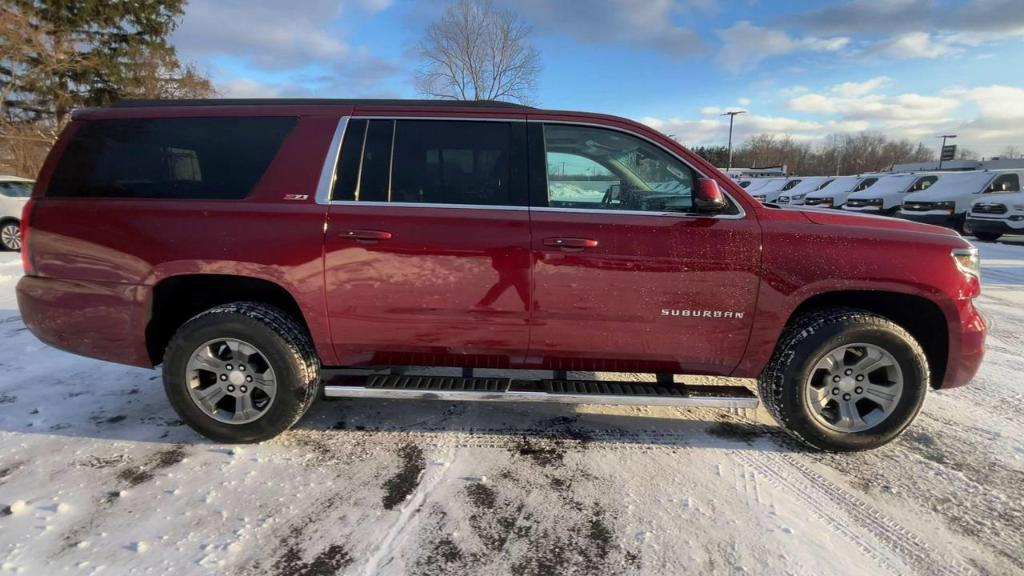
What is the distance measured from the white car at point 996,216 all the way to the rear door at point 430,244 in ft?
51.8

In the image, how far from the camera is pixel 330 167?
3.01 metres

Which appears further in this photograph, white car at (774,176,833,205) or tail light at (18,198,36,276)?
white car at (774,176,833,205)

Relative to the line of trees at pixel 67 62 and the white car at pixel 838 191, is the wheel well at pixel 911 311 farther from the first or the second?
the line of trees at pixel 67 62

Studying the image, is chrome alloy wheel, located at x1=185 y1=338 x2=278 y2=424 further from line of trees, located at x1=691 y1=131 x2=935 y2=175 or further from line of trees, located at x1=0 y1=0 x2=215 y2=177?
line of trees, located at x1=691 y1=131 x2=935 y2=175

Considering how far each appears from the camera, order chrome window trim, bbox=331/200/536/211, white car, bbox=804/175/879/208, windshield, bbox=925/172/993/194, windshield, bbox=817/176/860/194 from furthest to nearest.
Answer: windshield, bbox=817/176/860/194, white car, bbox=804/175/879/208, windshield, bbox=925/172/993/194, chrome window trim, bbox=331/200/536/211

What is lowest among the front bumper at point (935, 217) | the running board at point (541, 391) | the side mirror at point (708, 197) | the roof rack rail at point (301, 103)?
the front bumper at point (935, 217)

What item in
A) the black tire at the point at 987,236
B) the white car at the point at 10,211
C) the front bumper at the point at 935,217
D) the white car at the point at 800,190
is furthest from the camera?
the white car at the point at 800,190

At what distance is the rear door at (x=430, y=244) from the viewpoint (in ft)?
9.52

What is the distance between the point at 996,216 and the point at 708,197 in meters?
15.3

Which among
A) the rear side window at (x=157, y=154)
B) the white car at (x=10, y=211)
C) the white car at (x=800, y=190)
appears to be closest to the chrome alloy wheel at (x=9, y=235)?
the white car at (x=10, y=211)

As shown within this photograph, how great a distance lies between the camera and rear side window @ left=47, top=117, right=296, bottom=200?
303 centimetres

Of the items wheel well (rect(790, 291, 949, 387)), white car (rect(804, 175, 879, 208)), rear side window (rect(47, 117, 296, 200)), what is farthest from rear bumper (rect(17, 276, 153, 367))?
white car (rect(804, 175, 879, 208))

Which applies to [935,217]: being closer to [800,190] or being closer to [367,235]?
[800,190]

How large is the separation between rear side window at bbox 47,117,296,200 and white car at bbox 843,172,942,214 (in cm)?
1946
